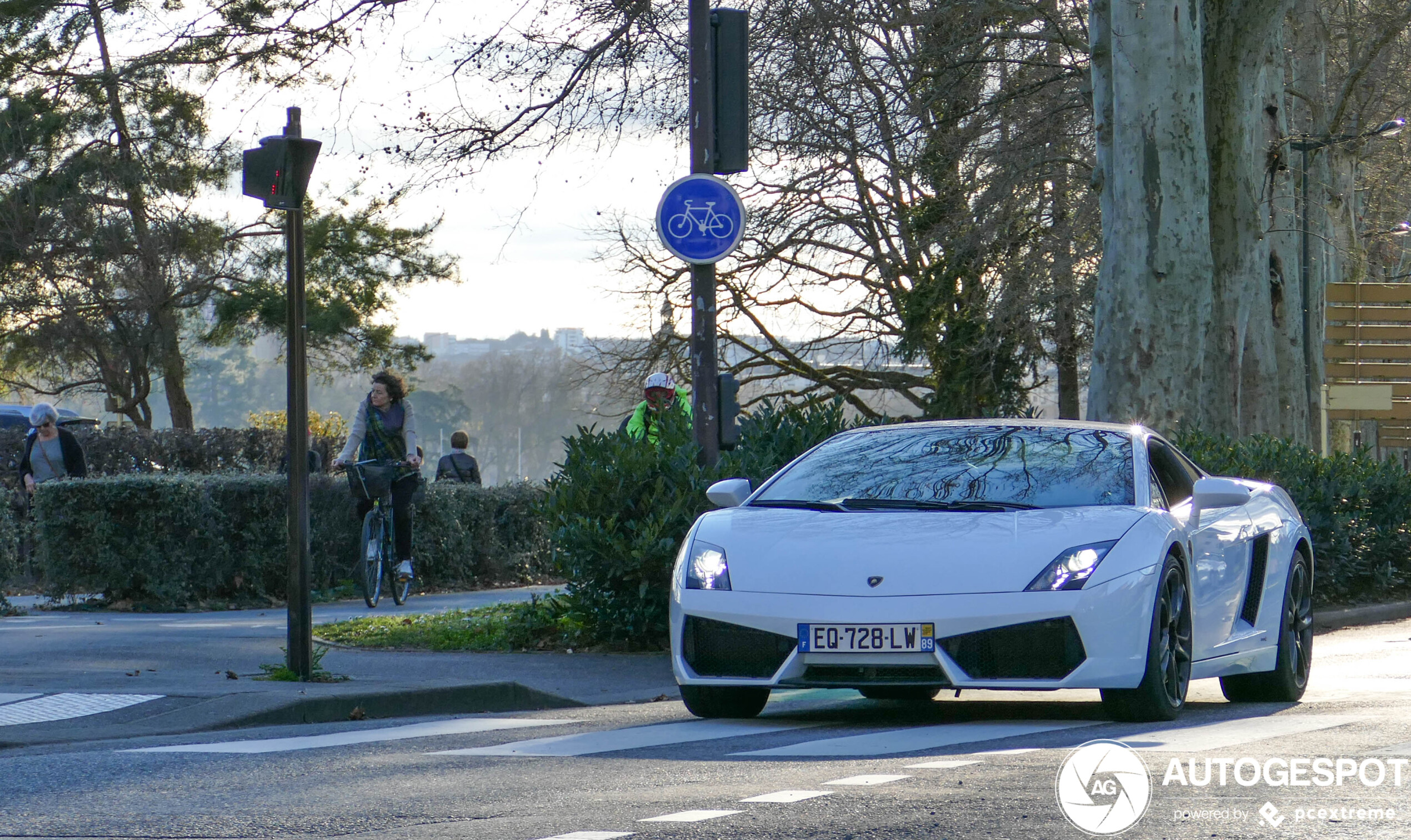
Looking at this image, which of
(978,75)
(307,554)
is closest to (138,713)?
(307,554)

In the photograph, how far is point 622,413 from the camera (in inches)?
1331

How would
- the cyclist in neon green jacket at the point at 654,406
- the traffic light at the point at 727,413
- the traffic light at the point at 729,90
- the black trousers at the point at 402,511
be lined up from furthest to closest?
1. the black trousers at the point at 402,511
2. the cyclist in neon green jacket at the point at 654,406
3. the traffic light at the point at 729,90
4. the traffic light at the point at 727,413

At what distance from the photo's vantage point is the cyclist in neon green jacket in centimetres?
1167

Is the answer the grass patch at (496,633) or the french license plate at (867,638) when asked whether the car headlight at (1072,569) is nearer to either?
the french license plate at (867,638)

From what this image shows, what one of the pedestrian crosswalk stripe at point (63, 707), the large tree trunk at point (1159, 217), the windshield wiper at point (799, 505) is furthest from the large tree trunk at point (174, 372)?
the windshield wiper at point (799, 505)

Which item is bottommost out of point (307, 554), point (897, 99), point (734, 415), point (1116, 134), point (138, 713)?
point (138, 713)

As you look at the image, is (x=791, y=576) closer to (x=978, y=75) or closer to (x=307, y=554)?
(x=307, y=554)

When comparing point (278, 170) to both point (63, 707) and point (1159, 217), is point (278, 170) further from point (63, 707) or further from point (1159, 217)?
point (1159, 217)

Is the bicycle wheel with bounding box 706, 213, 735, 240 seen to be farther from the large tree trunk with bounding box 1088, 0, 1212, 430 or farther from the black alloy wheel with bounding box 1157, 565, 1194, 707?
the large tree trunk with bounding box 1088, 0, 1212, 430

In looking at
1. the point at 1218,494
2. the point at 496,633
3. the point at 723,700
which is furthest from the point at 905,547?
the point at 496,633

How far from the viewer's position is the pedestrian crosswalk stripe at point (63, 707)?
24.8 feet

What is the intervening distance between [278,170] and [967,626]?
4.12 m

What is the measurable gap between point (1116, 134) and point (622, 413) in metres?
18.3

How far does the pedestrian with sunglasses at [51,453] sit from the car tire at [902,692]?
9.36m
